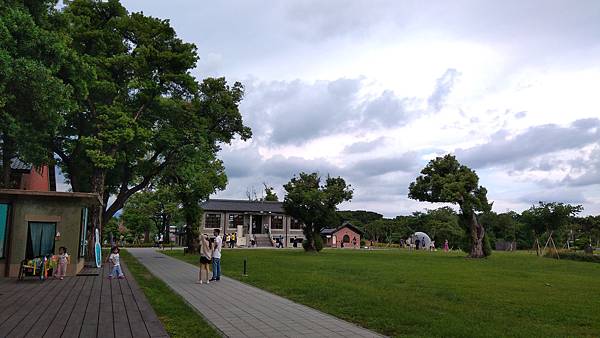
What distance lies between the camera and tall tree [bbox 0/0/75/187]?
1187 centimetres

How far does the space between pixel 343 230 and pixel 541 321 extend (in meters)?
61.0

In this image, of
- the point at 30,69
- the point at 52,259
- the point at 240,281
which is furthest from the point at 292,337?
the point at 52,259

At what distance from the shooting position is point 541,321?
29.2 feet

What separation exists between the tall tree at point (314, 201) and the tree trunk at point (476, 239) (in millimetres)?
9598

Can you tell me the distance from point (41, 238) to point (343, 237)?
55.4 metres

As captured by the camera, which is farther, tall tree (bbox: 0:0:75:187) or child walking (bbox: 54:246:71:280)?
child walking (bbox: 54:246:71:280)

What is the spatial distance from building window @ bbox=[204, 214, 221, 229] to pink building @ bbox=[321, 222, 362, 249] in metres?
15.5

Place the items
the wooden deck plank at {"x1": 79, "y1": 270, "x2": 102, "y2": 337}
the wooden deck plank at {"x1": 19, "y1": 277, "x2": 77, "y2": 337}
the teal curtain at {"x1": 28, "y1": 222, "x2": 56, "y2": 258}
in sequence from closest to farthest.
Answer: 1. the wooden deck plank at {"x1": 19, "y1": 277, "x2": 77, "y2": 337}
2. the wooden deck plank at {"x1": 79, "y1": 270, "x2": 102, "y2": 337}
3. the teal curtain at {"x1": 28, "y1": 222, "x2": 56, "y2": 258}

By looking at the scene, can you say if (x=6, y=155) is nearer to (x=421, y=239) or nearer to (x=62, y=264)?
(x=62, y=264)

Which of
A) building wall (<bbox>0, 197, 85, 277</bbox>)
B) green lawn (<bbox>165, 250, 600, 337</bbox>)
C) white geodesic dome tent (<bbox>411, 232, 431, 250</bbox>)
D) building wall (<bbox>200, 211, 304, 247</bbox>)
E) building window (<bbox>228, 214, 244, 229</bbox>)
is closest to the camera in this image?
green lawn (<bbox>165, 250, 600, 337</bbox>)

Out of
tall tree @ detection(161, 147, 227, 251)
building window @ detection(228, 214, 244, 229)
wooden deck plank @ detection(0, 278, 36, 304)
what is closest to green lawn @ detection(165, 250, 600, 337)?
wooden deck plank @ detection(0, 278, 36, 304)

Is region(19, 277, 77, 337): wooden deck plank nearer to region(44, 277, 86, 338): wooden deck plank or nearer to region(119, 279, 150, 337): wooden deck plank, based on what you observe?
region(44, 277, 86, 338): wooden deck plank

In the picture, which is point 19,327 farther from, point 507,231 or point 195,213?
point 507,231

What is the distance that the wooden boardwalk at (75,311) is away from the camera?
24.6 ft
